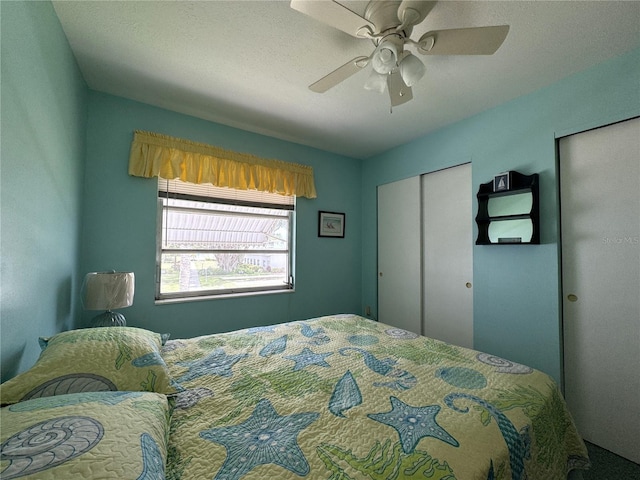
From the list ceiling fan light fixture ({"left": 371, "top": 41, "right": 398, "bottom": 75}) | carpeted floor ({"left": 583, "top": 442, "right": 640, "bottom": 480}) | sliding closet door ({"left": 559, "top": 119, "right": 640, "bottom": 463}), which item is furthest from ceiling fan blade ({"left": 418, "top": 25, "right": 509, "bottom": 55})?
carpeted floor ({"left": 583, "top": 442, "right": 640, "bottom": 480})

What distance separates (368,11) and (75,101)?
6.55 ft

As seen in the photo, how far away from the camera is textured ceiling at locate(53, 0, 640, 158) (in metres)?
1.46

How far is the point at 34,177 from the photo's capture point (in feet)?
4.15

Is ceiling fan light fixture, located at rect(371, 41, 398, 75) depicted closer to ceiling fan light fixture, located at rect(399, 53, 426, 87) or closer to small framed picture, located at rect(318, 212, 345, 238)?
ceiling fan light fixture, located at rect(399, 53, 426, 87)

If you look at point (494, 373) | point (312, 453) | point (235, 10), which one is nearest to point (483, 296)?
point (494, 373)

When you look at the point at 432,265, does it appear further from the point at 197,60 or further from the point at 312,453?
the point at 197,60

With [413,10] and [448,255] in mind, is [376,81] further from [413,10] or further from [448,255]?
[448,255]

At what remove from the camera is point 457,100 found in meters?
2.31

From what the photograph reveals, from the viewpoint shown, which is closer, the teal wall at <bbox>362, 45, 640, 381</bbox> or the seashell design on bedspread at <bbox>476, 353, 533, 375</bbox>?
the seashell design on bedspread at <bbox>476, 353, 533, 375</bbox>

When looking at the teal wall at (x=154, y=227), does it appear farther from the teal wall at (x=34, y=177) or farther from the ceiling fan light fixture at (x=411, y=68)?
the ceiling fan light fixture at (x=411, y=68)

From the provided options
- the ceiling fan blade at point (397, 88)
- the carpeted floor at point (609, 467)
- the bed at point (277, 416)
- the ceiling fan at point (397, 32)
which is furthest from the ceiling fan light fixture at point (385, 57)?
the carpeted floor at point (609, 467)

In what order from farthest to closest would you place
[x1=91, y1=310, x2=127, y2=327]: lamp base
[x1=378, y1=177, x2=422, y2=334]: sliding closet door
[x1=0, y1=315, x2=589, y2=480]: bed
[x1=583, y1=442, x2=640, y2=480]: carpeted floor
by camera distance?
[x1=378, y1=177, x2=422, y2=334]: sliding closet door
[x1=91, y1=310, x2=127, y2=327]: lamp base
[x1=583, y1=442, x2=640, y2=480]: carpeted floor
[x1=0, y1=315, x2=589, y2=480]: bed

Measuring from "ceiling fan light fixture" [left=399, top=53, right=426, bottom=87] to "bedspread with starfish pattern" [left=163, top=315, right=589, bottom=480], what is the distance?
5.03ft

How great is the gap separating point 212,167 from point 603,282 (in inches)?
129
